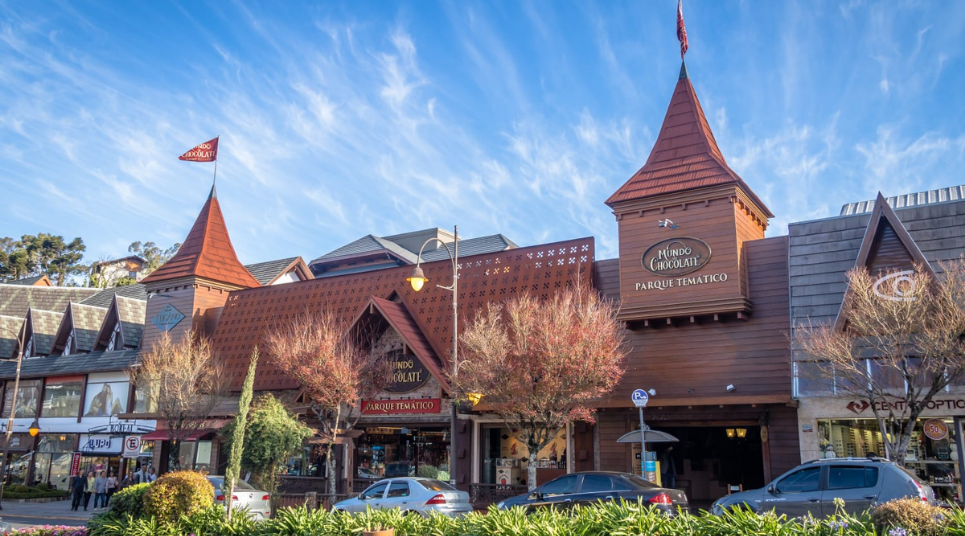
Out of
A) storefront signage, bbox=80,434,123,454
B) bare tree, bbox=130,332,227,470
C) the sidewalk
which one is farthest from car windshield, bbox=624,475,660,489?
storefront signage, bbox=80,434,123,454

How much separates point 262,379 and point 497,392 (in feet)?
47.5

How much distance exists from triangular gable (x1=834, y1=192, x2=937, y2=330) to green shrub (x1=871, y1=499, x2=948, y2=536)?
12.2 m

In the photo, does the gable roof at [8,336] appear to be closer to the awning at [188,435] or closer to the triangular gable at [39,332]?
the triangular gable at [39,332]

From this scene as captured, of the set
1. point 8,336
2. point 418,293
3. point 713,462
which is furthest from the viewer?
point 8,336

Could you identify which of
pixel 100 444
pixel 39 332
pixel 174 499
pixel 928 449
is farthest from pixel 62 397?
pixel 928 449

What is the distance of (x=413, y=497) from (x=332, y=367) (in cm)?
829

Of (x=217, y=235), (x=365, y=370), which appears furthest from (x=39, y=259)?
(x=365, y=370)

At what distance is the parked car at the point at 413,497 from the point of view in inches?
701

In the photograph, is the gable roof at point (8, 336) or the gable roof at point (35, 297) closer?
the gable roof at point (8, 336)

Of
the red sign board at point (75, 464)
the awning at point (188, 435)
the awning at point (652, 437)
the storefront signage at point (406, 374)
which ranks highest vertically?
the storefront signage at point (406, 374)

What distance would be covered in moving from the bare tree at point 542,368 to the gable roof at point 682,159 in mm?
5308

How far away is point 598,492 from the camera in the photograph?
15.5 m

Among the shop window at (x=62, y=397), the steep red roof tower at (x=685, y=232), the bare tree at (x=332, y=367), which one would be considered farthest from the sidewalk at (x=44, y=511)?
the steep red roof tower at (x=685, y=232)

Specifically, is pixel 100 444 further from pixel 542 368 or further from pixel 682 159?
pixel 682 159
